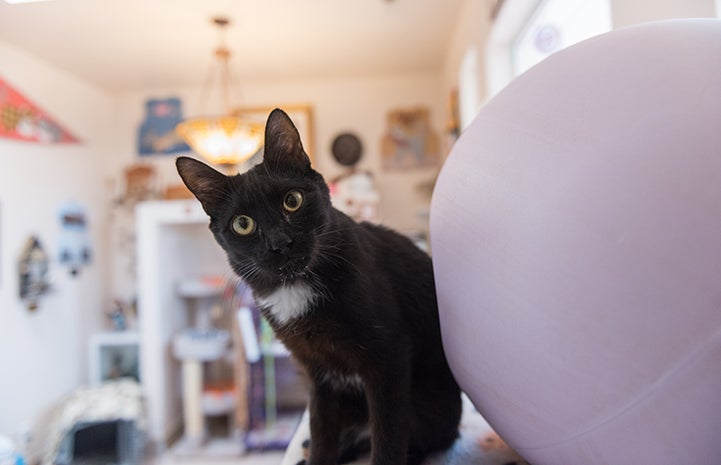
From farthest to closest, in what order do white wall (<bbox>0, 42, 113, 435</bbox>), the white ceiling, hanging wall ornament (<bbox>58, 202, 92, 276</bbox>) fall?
hanging wall ornament (<bbox>58, 202, 92, 276</bbox>) < white wall (<bbox>0, 42, 113, 435</bbox>) < the white ceiling

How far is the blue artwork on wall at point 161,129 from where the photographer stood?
10.8 ft

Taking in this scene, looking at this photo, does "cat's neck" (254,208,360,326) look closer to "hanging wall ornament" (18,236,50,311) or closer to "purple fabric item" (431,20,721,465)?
"purple fabric item" (431,20,721,465)

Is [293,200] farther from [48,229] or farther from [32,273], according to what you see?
[48,229]

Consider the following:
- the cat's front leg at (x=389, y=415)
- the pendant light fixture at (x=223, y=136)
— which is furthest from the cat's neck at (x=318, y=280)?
the pendant light fixture at (x=223, y=136)

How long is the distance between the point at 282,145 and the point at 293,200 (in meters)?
0.08

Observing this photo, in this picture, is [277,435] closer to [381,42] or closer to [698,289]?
[381,42]

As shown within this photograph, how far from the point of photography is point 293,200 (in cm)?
55

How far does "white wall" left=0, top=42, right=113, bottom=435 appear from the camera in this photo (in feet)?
7.77

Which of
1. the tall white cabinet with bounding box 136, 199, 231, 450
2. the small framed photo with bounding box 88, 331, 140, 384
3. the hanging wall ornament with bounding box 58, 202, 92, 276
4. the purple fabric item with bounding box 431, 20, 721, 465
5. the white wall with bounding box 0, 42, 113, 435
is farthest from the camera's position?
the small framed photo with bounding box 88, 331, 140, 384

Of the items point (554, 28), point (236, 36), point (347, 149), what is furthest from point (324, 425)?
point (347, 149)

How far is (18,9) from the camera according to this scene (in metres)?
2.01

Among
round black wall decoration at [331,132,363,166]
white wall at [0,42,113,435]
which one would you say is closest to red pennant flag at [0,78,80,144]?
white wall at [0,42,113,435]

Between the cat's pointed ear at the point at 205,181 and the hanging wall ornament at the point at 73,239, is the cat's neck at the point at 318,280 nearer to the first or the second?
the cat's pointed ear at the point at 205,181

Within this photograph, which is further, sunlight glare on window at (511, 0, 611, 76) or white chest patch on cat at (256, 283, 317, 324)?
sunlight glare on window at (511, 0, 611, 76)
